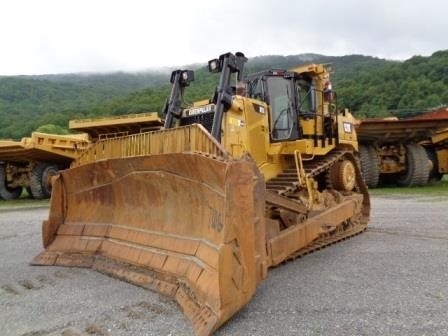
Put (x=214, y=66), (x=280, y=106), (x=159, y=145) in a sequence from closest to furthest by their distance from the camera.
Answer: (x=159, y=145) → (x=214, y=66) → (x=280, y=106)

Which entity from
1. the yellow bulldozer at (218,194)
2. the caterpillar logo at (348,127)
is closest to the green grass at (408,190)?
the caterpillar logo at (348,127)

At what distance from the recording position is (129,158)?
5.10 metres

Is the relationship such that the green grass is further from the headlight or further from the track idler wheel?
the headlight

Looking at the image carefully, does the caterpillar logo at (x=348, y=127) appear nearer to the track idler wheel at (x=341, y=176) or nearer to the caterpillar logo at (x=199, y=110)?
the track idler wheel at (x=341, y=176)

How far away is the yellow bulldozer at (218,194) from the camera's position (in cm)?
370

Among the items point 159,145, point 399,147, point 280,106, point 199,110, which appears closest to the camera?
point 159,145

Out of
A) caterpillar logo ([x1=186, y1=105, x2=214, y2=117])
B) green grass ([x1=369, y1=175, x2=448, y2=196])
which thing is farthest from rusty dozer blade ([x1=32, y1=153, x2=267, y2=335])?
green grass ([x1=369, y1=175, x2=448, y2=196])

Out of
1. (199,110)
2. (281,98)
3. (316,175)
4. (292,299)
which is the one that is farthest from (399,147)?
(292,299)

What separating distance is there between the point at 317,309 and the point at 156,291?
4.71ft

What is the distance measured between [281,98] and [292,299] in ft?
11.8

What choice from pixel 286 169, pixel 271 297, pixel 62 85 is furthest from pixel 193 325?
pixel 62 85

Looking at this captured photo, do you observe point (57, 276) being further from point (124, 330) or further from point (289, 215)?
point (289, 215)

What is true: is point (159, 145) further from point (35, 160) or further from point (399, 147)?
point (399, 147)

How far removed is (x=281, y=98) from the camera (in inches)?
273
